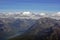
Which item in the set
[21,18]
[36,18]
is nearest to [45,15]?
[36,18]

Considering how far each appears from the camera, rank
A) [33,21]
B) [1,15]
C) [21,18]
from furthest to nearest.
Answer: [21,18] → [1,15] → [33,21]

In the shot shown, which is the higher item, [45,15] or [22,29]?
[45,15]

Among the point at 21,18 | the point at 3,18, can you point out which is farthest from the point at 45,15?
the point at 3,18

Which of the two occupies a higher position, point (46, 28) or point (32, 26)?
point (32, 26)

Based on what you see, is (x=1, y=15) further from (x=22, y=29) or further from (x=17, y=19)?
(x=22, y=29)

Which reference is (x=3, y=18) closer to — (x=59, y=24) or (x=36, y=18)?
(x=36, y=18)

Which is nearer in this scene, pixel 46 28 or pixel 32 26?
pixel 32 26

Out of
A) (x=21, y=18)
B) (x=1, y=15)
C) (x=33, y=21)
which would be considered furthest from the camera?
(x=21, y=18)

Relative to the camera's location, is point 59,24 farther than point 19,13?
No

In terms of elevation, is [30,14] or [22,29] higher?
[30,14]
